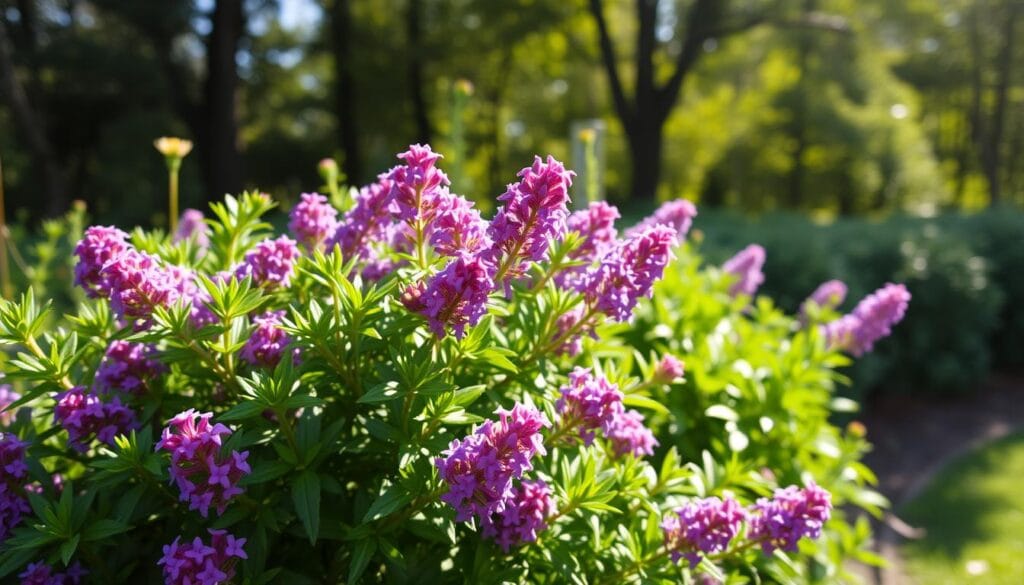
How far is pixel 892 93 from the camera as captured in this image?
2658cm

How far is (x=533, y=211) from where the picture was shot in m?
1.49

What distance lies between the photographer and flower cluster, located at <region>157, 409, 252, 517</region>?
1442 millimetres

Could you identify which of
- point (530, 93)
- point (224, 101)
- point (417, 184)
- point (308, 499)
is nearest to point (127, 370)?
point (308, 499)

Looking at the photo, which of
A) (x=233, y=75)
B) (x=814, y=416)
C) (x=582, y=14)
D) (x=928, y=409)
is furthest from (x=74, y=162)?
(x=814, y=416)

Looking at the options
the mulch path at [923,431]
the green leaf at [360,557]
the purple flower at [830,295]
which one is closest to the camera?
the green leaf at [360,557]

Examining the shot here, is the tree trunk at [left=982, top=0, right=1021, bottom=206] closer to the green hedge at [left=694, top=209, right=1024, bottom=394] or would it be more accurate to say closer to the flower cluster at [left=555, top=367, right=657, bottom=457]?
the green hedge at [left=694, top=209, right=1024, bottom=394]

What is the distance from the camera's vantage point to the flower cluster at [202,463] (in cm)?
144

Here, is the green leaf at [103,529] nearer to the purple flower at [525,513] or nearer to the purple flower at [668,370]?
the purple flower at [525,513]

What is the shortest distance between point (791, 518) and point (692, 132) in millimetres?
27324

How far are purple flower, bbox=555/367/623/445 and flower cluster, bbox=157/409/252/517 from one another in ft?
2.30

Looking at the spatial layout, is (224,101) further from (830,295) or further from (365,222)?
(365,222)

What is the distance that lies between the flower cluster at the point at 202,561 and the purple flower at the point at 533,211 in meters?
0.81

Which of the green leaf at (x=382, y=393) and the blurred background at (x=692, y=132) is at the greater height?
the green leaf at (x=382, y=393)

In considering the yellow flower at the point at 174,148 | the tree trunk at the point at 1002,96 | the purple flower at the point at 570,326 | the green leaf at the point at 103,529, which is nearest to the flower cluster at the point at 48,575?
the green leaf at the point at 103,529
